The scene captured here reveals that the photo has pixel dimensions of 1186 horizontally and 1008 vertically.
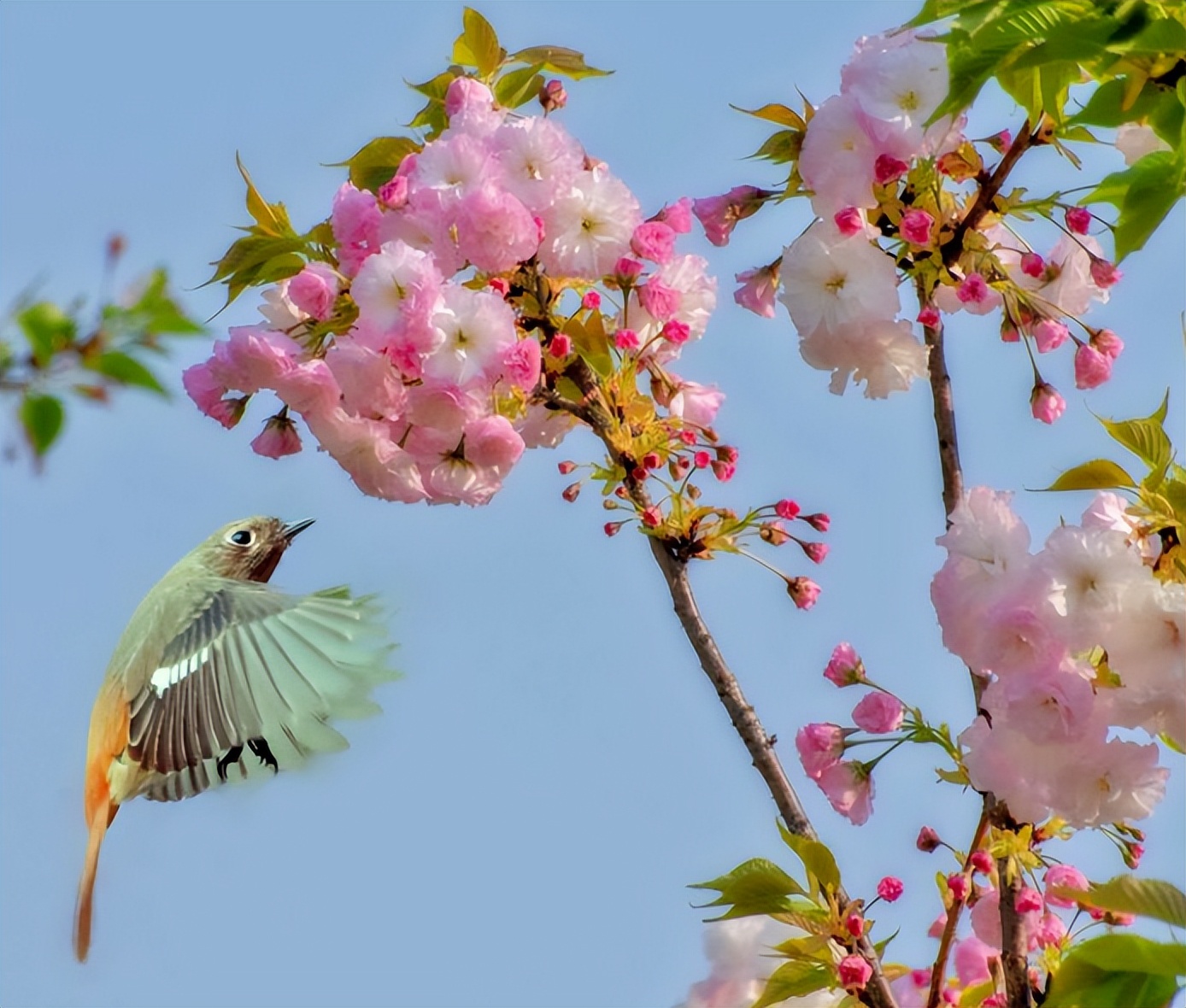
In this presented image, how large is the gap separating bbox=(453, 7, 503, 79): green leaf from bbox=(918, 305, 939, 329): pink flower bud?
74 cm

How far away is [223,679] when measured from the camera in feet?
9.81

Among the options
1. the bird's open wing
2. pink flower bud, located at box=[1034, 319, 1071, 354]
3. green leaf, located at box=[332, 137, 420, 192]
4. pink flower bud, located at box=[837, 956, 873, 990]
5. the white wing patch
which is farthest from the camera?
the white wing patch

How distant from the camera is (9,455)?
1.04 m

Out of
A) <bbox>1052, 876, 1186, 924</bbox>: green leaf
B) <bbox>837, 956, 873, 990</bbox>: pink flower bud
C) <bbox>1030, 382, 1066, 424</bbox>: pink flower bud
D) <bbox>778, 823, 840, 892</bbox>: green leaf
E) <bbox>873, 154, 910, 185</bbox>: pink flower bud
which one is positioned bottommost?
<bbox>1052, 876, 1186, 924</bbox>: green leaf

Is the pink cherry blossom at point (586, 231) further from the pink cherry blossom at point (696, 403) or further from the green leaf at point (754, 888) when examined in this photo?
the green leaf at point (754, 888)

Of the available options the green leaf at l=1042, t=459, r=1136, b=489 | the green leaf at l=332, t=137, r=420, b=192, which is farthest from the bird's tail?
the green leaf at l=1042, t=459, r=1136, b=489

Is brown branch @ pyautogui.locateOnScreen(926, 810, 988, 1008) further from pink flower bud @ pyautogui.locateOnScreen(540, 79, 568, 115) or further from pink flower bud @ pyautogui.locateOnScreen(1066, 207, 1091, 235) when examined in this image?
pink flower bud @ pyautogui.locateOnScreen(540, 79, 568, 115)

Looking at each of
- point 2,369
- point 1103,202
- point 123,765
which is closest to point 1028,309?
point 1103,202

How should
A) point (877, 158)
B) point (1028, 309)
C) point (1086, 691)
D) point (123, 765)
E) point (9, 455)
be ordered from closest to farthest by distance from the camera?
1. point (9, 455)
2. point (1086, 691)
3. point (877, 158)
4. point (1028, 309)
5. point (123, 765)

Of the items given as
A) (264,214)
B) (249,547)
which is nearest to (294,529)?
(249,547)

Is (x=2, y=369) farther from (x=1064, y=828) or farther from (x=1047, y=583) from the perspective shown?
(x=1064, y=828)

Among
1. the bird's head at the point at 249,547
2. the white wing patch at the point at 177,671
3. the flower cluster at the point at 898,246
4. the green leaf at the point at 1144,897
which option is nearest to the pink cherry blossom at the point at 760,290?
the flower cluster at the point at 898,246

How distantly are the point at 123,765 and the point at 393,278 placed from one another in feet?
Answer: 5.73

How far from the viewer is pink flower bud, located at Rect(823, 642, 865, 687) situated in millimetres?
2141
